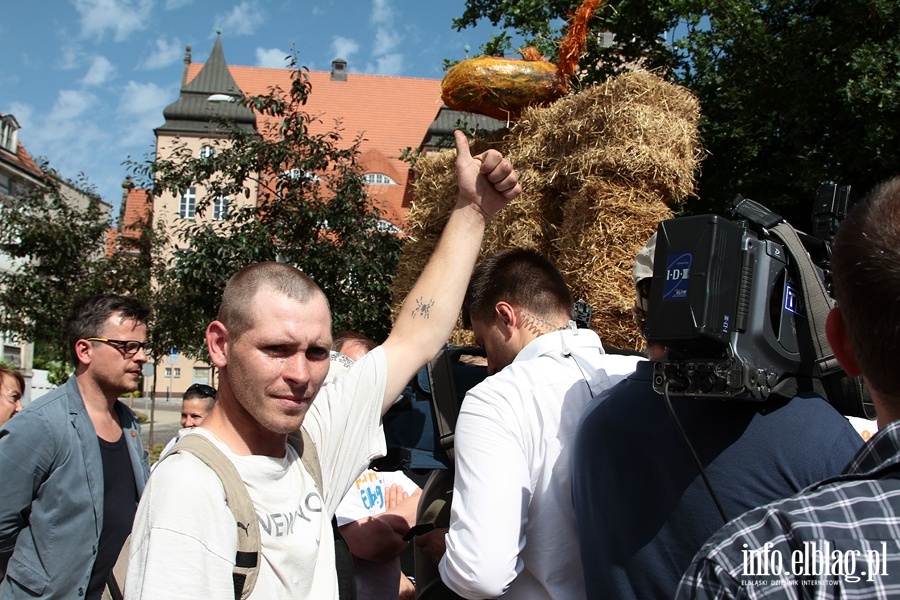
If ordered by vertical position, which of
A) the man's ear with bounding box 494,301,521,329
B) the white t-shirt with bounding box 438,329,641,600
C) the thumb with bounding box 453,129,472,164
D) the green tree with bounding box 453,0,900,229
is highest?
the green tree with bounding box 453,0,900,229

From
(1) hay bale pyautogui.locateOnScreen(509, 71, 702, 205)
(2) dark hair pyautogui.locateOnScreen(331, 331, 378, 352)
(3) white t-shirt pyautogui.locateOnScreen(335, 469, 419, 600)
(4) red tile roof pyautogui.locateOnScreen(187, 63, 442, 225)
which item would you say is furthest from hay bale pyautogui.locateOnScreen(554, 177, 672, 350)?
(4) red tile roof pyautogui.locateOnScreen(187, 63, 442, 225)

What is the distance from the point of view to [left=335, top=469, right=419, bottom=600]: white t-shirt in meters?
3.12

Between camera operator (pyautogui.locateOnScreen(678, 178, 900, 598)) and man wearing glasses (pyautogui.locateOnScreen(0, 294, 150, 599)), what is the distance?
2699mm

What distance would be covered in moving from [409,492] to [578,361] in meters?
1.42

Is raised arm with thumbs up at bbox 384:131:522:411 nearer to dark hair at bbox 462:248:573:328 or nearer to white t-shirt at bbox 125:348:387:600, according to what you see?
white t-shirt at bbox 125:348:387:600

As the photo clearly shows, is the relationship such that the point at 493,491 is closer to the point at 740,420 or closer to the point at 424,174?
the point at 740,420

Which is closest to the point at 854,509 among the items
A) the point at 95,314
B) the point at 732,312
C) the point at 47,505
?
the point at 732,312

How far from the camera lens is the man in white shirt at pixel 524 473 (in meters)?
2.05

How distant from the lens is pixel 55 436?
10.0ft

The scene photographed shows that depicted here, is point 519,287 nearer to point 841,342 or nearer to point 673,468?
point 673,468

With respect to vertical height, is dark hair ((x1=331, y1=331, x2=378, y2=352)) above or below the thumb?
below

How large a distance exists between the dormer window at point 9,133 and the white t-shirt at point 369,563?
39538mm

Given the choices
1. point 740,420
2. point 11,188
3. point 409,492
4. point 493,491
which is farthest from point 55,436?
point 11,188

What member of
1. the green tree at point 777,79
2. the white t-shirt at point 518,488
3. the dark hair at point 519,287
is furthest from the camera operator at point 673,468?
the green tree at point 777,79
